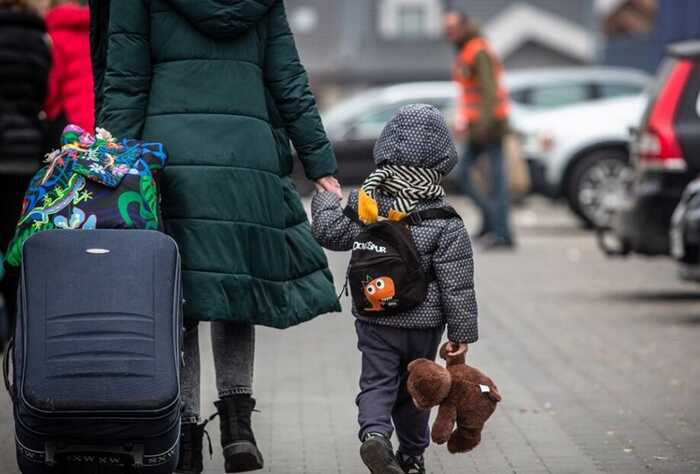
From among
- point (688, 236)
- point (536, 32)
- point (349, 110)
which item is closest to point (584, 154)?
point (349, 110)

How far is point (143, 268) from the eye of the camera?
17.2 ft

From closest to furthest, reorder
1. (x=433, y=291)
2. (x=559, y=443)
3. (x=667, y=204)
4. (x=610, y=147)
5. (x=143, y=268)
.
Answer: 1. (x=143, y=268)
2. (x=433, y=291)
3. (x=559, y=443)
4. (x=667, y=204)
5. (x=610, y=147)

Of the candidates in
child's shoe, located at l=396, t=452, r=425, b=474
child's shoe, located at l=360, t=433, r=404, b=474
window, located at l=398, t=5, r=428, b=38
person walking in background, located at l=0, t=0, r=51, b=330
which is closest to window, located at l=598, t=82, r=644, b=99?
person walking in background, located at l=0, t=0, r=51, b=330

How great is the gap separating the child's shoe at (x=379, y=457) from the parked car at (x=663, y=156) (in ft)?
20.4

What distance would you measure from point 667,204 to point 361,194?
6.06 metres

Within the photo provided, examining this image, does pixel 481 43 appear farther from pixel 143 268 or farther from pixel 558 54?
pixel 558 54

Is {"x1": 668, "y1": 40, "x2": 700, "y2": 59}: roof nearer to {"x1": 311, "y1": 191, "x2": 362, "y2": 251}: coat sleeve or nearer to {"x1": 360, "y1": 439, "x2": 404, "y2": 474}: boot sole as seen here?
{"x1": 311, "y1": 191, "x2": 362, "y2": 251}: coat sleeve

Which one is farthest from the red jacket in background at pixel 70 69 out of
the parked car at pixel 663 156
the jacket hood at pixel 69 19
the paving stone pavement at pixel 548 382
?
the parked car at pixel 663 156

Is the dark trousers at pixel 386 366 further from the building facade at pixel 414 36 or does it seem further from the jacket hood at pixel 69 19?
the building facade at pixel 414 36

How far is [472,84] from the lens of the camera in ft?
51.6

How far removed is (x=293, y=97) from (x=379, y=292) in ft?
2.60

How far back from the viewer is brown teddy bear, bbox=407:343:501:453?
18.1 feet

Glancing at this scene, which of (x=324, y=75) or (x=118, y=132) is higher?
(x=118, y=132)

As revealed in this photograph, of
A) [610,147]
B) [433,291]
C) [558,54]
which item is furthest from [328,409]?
[558,54]
